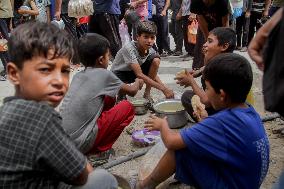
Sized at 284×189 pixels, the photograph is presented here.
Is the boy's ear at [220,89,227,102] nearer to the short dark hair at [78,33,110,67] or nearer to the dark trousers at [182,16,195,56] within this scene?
the short dark hair at [78,33,110,67]

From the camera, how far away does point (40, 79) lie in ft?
5.26

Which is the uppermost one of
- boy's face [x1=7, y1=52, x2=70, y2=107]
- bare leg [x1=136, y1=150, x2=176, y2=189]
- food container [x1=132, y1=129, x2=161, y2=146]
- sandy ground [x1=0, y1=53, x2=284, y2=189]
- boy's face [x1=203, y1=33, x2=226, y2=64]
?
boy's face [x1=7, y1=52, x2=70, y2=107]

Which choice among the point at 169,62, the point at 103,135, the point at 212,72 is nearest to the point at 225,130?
the point at 212,72

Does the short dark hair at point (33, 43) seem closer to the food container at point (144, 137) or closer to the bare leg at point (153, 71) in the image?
the food container at point (144, 137)

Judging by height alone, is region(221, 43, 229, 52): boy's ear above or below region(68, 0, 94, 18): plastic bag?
below

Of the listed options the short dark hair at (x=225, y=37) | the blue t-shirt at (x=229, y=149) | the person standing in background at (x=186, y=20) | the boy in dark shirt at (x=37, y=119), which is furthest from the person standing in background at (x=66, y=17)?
the boy in dark shirt at (x=37, y=119)

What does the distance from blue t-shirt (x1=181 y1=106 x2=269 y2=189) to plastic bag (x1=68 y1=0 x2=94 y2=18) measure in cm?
447

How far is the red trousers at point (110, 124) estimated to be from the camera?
10.2ft

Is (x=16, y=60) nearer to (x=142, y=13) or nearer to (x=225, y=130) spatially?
(x=225, y=130)

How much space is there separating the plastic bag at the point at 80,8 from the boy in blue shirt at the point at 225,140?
14.0ft

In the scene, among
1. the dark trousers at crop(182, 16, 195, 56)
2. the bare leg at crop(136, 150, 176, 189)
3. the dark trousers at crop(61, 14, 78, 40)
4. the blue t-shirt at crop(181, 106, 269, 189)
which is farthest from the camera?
the dark trousers at crop(182, 16, 195, 56)

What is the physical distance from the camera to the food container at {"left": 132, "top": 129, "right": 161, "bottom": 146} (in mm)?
3445

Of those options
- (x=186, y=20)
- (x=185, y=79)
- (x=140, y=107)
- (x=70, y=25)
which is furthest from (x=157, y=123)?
(x=186, y=20)

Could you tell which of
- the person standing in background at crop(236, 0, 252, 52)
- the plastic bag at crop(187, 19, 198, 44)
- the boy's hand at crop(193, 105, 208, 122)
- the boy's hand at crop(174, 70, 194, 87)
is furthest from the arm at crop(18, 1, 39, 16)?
the boy's hand at crop(193, 105, 208, 122)
